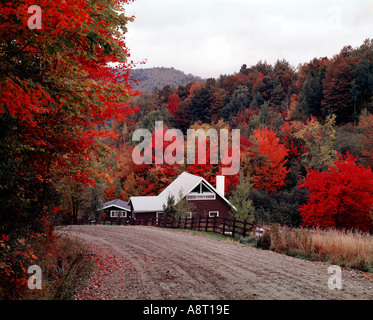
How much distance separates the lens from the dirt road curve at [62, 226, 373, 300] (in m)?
7.66

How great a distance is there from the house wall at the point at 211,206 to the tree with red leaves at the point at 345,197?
16.9 m

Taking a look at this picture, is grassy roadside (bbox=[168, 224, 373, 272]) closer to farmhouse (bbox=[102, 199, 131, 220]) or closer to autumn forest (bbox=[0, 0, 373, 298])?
autumn forest (bbox=[0, 0, 373, 298])

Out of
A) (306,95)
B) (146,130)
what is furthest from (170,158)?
(306,95)

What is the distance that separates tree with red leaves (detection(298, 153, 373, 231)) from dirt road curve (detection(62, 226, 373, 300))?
13.3 meters

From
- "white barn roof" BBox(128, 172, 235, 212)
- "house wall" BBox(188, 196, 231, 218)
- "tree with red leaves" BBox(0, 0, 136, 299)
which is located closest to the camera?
"tree with red leaves" BBox(0, 0, 136, 299)

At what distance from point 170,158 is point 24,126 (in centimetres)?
5138

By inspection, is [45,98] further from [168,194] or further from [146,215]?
[146,215]

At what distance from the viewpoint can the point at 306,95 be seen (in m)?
72.1
